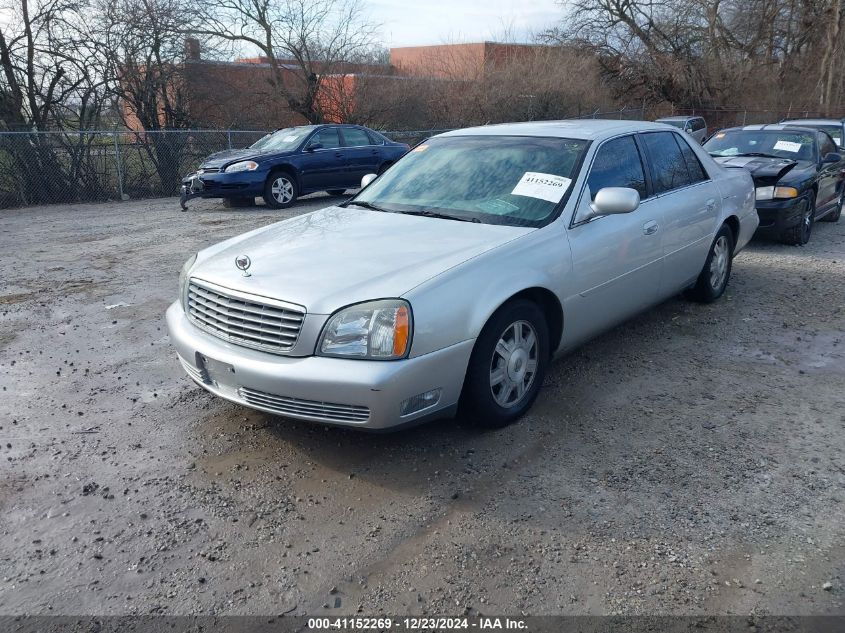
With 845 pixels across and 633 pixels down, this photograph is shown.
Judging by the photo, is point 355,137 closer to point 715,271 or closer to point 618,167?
point 715,271

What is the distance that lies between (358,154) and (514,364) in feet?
36.6

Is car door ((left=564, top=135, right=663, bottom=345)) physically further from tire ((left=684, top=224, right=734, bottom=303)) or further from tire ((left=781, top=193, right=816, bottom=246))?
tire ((left=781, top=193, right=816, bottom=246))

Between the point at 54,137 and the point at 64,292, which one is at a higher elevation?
the point at 54,137

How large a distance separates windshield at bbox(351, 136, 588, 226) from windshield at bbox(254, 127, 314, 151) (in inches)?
346

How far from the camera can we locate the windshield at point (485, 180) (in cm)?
434

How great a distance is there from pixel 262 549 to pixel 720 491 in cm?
215

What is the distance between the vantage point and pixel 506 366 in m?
3.88

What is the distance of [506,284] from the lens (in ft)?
12.2

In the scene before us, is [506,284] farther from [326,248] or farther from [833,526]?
[833,526]

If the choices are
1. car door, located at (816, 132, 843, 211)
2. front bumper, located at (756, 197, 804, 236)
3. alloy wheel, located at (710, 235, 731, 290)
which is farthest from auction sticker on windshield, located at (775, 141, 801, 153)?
alloy wheel, located at (710, 235, 731, 290)

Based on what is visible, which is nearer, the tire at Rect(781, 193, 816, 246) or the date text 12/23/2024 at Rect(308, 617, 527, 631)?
the date text 12/23/2024 at Rect(308, 617, 527, 631)

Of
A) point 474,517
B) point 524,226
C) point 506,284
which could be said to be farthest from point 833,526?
point 524,226

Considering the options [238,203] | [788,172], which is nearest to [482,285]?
[788,172]

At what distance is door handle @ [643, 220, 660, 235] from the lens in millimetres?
4821
